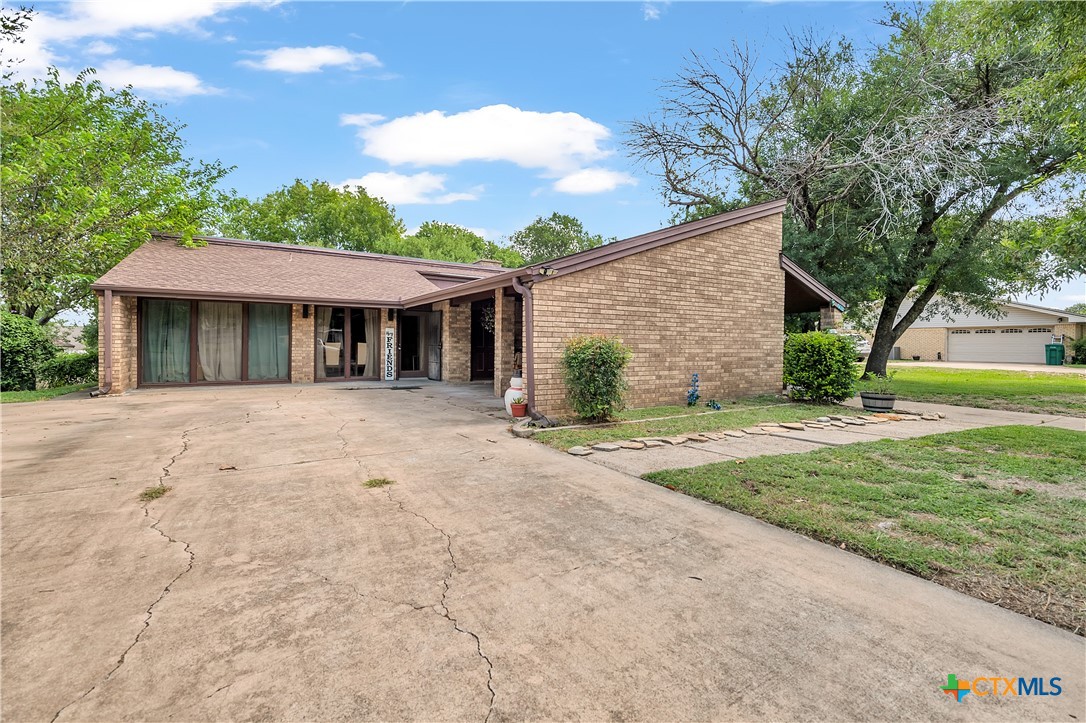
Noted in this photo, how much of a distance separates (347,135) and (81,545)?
76.7 feet

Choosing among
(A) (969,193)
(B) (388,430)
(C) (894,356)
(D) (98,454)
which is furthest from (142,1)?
(C) (894,356)

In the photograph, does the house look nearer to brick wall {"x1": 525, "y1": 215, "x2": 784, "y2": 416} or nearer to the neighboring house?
brick wall {"x1": 525, "y1": 215, "x2": 784, "y2": 416}

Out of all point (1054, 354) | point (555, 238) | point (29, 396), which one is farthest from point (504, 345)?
point (555, 238)

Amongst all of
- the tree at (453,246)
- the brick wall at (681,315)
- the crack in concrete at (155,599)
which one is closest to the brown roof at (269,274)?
the brick wall at (681,315)

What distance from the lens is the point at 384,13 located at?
415 inches

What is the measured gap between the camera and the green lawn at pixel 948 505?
2799 millimetres

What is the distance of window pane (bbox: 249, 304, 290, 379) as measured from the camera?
13445mm

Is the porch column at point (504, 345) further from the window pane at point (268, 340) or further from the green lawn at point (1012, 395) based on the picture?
the green lawn at point (1012, 395)

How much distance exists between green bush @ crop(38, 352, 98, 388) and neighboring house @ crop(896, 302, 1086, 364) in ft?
119

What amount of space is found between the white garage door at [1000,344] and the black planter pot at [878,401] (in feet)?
93.2

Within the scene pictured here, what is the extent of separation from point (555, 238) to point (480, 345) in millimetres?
32612

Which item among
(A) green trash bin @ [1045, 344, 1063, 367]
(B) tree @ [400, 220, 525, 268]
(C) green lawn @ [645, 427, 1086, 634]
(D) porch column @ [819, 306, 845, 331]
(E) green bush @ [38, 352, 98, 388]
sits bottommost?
(C) green lawn @ [645, 427, 1086, 634]

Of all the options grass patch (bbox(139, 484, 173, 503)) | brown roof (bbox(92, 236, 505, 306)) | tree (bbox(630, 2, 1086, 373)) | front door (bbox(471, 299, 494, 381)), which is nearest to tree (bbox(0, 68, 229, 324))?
brown roof (bbox(92, 236, 505, 306))

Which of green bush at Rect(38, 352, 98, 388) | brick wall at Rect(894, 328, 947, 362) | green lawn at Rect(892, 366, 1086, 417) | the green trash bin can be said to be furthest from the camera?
brick wall at Rect(894, 328, 947, 362)
